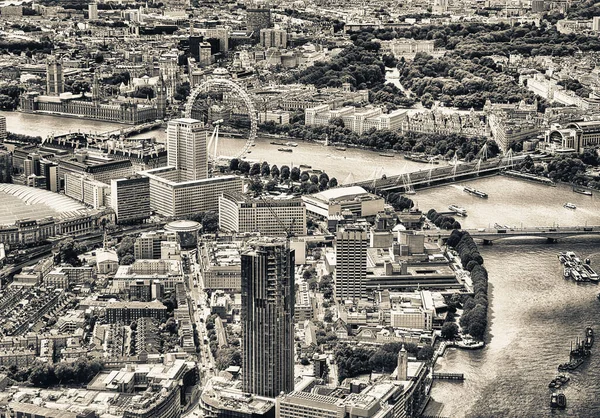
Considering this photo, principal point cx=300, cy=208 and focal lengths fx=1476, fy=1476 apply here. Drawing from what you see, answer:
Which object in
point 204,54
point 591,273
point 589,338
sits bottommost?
point 589,338

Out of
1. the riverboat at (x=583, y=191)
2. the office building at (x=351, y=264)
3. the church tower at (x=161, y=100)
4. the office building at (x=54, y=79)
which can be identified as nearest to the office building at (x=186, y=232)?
the office building at (x=351, y=264)

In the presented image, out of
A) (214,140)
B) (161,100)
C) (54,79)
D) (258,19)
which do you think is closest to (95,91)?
(54,79)

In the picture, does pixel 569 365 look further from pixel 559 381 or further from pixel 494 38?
pixel 494 38

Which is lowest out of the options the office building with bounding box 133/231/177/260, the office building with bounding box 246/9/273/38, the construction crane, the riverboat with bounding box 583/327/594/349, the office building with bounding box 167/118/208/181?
the riverboat with bounding box 583/327/594/349

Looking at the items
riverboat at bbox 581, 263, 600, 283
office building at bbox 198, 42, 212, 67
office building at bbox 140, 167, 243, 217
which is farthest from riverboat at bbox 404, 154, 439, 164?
office building at bbox 198, 42, 212, 67

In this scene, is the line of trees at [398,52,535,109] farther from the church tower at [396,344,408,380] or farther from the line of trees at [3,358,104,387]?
the line of trees at [3,358,104,387]

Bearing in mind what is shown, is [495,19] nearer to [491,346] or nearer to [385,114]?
[385,114]

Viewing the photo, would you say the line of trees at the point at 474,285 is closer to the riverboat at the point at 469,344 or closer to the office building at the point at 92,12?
the riverboat at the point at 469,344

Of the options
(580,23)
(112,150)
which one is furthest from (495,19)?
(112,150)
